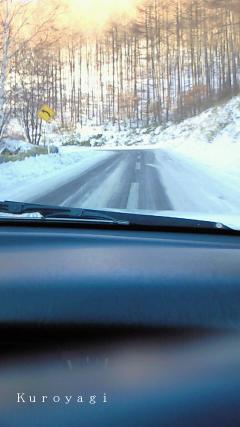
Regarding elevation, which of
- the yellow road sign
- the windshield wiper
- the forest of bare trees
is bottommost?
the windshield wiper

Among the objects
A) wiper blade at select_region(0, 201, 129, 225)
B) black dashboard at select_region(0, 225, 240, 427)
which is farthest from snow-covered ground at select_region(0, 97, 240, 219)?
black dashboard at select_region(0, 225, 240, 427)

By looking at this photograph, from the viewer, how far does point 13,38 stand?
1977 cm

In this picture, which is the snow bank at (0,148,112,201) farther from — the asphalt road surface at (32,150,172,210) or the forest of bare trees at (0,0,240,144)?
the forest of bare trees at (0,0,240,144)

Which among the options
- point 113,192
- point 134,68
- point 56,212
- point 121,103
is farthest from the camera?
point 121,103

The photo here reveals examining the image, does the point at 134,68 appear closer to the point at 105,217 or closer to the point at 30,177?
the point at 30,177

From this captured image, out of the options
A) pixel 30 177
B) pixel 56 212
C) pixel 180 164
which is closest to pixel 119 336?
pixel 56 212

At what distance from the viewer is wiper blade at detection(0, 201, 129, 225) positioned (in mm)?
3084

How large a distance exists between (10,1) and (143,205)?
492 inches

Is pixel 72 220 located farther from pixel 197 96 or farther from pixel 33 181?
pixel 197 96

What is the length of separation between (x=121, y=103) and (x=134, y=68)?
10.3 m

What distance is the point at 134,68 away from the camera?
16.3m

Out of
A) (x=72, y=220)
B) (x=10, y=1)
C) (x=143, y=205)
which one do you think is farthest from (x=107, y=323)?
(x=10, y=1)

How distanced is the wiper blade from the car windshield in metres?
0.44

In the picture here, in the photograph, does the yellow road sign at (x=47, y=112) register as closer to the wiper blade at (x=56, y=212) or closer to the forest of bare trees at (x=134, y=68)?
the forest of bare trees at (x=134, y=68)
